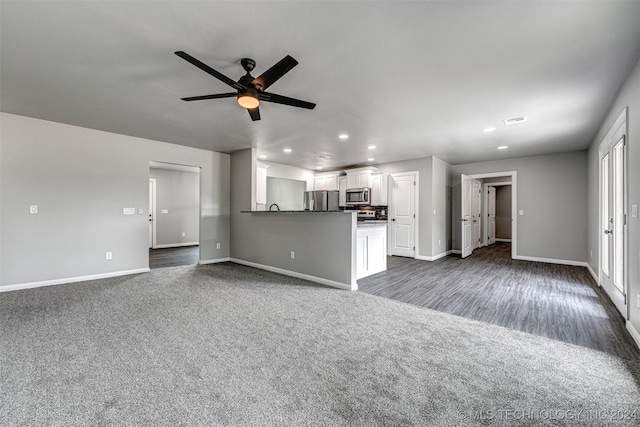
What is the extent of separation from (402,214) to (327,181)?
8.25ft

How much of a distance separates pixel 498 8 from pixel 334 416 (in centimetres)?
272

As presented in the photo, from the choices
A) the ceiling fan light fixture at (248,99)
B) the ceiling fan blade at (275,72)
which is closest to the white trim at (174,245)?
the ceiling fan light fixture at (248,99)

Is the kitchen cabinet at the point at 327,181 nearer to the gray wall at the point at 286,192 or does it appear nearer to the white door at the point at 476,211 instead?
the gray wall at the point at 286,192

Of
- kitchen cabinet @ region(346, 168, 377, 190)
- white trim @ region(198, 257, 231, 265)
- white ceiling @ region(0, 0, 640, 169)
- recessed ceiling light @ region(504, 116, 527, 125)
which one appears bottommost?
white trim @ region(198, 257, 231, 265)

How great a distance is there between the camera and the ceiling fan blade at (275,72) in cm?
197

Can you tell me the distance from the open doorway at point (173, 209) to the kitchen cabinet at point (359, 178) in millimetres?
4472

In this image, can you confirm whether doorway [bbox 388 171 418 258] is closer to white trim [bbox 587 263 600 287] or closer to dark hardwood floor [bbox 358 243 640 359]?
dark hardwood floor [bbox 358 243 640 359]

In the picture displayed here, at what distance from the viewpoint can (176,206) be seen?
8500 mm

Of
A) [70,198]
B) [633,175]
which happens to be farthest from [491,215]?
[70,198]

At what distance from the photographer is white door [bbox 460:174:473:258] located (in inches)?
264

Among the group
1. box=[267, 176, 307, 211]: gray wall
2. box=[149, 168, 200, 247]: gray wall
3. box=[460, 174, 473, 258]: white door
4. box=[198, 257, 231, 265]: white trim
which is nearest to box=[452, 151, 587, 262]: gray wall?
box=[460, 174, 473, 258]: white door

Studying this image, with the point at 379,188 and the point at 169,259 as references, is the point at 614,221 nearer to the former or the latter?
the point at 379,188

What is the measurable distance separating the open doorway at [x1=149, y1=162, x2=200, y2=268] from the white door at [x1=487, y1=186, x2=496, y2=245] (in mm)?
9710

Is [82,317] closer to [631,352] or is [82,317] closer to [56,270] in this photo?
[56,270]
